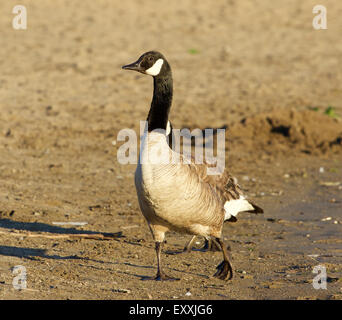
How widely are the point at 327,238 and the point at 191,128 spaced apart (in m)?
4.87

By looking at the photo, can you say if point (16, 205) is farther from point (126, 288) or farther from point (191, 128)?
point (191, 128)

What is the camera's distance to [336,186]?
10141mm

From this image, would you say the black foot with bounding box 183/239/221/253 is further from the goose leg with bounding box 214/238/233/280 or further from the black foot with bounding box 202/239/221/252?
the goose leg with bounding box 214/238/233/280

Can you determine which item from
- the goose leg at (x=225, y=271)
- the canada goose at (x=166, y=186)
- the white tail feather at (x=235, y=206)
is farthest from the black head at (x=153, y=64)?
the goose leg at (x=225, y=271)

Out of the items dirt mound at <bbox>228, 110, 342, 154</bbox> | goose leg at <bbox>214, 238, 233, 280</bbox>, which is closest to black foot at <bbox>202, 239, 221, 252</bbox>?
goose leg at <bbox>214, 238, 233, 280</bbox>

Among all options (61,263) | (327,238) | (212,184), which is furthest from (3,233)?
(327,238)

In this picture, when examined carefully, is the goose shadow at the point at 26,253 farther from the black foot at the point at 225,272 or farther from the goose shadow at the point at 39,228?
the black foot at the point at 225,272

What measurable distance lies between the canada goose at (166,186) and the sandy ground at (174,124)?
0.53 m

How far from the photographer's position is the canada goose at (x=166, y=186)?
596cm

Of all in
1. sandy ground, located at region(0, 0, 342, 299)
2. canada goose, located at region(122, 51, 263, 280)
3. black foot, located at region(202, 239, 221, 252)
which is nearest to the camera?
canada goose, located at region(122, 51, 263, 280)

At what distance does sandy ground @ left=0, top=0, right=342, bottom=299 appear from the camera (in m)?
6.61

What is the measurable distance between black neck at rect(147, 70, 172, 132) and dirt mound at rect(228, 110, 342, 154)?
558cm

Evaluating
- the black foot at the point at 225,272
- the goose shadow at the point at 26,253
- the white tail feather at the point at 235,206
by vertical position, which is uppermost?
the white tail feather at the point at 235,206

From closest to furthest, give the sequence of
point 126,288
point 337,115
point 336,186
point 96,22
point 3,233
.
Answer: point 126,288, point 3,233, point 336,186, point 337,115, point 96,22
